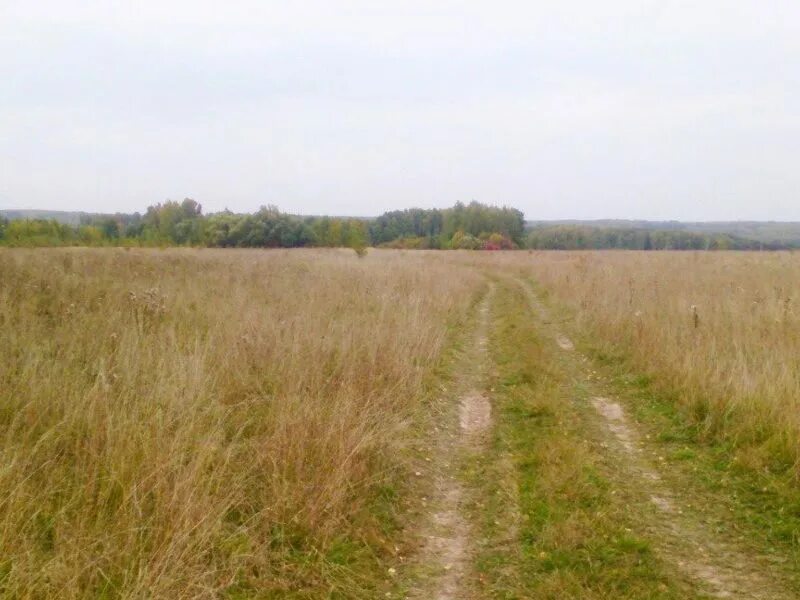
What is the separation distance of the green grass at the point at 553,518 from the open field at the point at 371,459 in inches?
0.7

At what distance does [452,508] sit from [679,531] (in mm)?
1440

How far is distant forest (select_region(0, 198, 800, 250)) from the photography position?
26359mm

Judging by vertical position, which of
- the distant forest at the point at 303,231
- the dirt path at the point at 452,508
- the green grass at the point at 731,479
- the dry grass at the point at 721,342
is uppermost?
the distant forest at the point at 303,231

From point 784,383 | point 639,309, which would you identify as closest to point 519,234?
point 639,309

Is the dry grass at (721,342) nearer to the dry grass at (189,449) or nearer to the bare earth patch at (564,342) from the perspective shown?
the bare earth patch at (564,342)

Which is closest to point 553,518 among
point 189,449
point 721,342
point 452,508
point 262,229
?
point 452,508

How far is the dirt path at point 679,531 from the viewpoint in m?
3.57

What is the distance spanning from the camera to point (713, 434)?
5840 mm

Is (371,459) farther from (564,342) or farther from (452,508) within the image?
(564,342)

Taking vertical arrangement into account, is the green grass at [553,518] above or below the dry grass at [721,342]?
below

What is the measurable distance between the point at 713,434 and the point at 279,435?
3.73 m

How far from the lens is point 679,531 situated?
4.17 meters

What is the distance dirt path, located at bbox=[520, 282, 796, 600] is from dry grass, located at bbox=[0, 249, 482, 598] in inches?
67.0

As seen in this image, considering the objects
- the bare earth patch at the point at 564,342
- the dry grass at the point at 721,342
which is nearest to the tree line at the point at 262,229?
the bare earth patch at the point at 564,342
